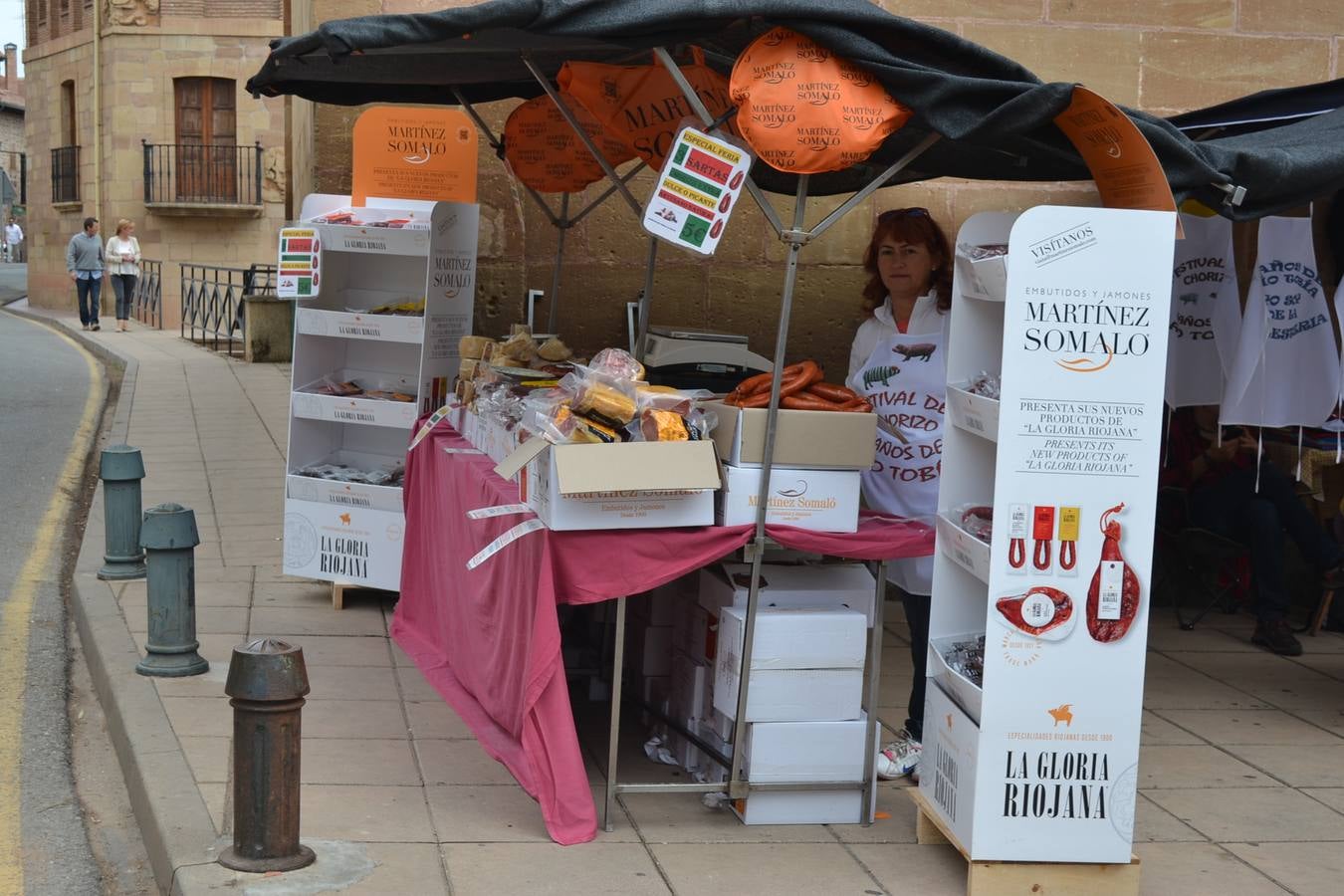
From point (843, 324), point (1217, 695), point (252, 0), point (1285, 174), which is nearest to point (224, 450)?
point (843, 324)

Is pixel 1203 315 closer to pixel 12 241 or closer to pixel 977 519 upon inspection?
pixel 977 519

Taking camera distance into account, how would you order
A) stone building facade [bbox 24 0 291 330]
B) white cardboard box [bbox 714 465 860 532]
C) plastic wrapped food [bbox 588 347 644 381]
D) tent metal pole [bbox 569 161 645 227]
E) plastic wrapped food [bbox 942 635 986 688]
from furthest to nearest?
stone building facade [bbox 24 0 291 330]
tent metal pole [bbox 569 161 645 227]
plastic wrapped food [bbox 588 347 644 381]
white cardboard box [bbox 714 465 860 532]
plastic wrapped food [bbox 942 635 986 688]

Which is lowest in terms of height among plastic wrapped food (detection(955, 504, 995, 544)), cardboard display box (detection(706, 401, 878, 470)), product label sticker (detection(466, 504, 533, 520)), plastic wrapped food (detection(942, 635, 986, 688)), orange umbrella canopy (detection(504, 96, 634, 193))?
plastic wrapped food (detection(942, 635, 986, 688))

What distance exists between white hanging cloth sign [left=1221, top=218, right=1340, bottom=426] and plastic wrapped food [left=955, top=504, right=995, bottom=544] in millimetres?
2929

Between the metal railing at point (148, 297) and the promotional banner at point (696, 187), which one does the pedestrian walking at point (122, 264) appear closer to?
the metal railing at point (148, 297)

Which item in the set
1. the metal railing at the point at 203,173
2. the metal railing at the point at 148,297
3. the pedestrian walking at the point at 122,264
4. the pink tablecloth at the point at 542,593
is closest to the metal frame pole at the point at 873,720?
the pink tablecloth at the point at 542,593

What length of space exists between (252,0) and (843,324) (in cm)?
2664

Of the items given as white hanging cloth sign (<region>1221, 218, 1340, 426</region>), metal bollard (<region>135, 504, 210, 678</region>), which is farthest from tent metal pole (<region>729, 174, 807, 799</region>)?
white hanging cloth sign (<region>1221, 218, 1340, 426</region>)

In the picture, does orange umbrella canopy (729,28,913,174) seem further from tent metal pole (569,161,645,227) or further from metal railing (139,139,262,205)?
metal railing (139,139,262,205)

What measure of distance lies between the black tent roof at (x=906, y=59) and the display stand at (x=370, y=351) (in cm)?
145

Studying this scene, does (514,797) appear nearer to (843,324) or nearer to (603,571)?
(603,571)

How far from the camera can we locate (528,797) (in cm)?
475

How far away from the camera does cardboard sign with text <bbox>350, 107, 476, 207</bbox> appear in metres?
6.79

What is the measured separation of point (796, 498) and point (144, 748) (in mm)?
2410
